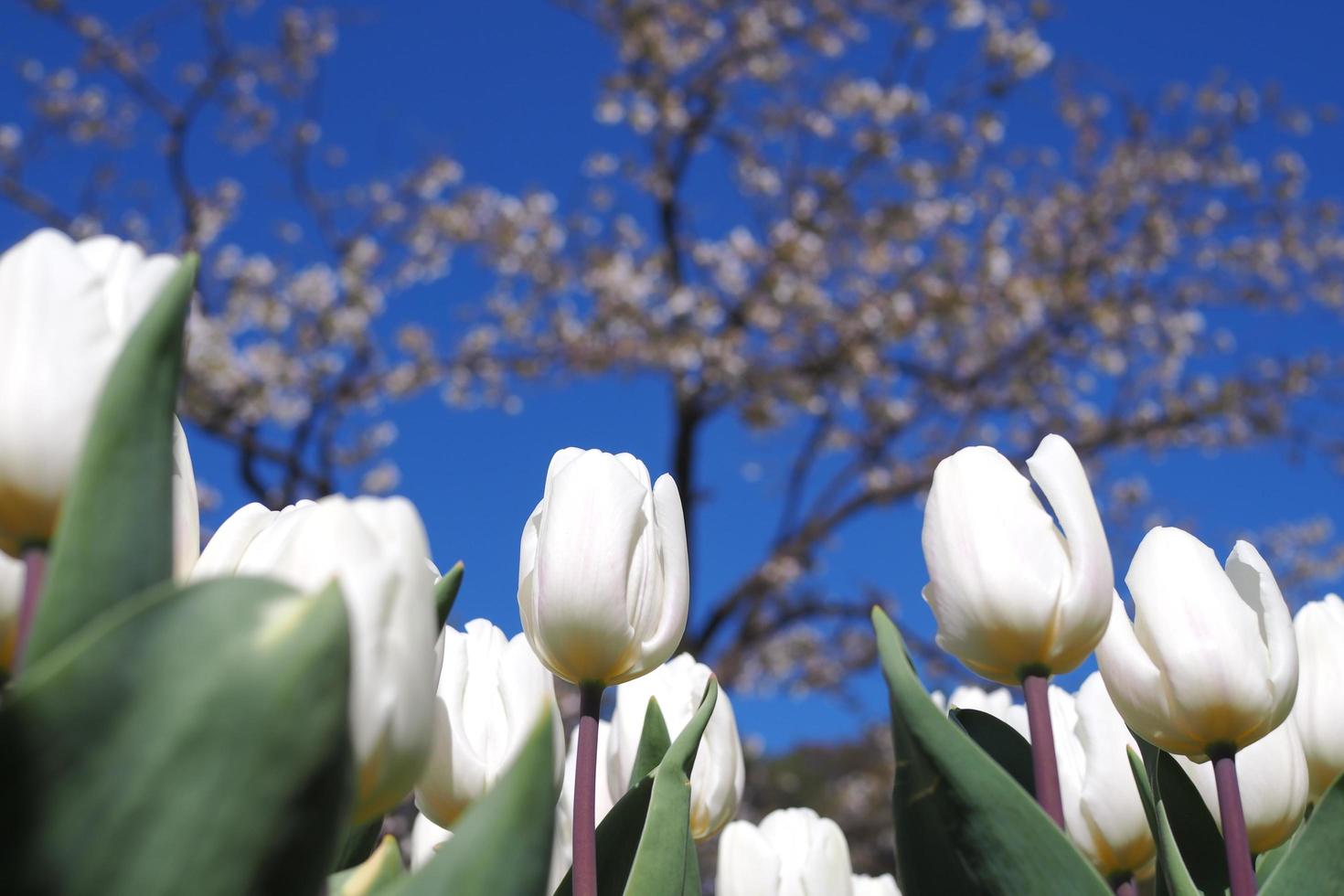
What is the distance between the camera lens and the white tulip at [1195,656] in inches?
30.9

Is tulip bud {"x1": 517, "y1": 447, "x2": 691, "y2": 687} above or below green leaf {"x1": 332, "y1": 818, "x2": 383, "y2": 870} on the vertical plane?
above

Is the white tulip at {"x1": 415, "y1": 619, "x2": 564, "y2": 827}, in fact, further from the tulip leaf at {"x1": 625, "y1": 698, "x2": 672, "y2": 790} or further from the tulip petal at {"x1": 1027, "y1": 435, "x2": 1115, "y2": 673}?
the tulip petal at {"x1": 1027, "y1": 435, "x2": 1115, "y2": 673}

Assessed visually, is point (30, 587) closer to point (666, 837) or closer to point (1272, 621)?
point (666, 837)

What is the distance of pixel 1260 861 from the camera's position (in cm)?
99

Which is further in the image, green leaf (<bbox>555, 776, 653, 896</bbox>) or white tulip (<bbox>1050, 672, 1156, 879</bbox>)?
white tulip (<bbox>1050, 672, 1156, 879</bbox>)

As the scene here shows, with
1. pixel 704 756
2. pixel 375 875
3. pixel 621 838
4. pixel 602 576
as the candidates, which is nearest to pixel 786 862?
pixel 704 756

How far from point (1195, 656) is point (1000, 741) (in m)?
0.18

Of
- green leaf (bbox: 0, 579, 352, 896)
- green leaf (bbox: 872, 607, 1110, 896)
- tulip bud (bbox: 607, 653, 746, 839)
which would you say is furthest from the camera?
tulip bud (bbox: 607, 653, 746, 839)

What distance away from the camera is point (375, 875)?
1.69 feet

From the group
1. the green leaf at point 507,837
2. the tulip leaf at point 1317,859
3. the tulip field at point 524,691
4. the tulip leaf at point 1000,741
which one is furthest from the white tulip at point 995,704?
the green leaf at point 507,837

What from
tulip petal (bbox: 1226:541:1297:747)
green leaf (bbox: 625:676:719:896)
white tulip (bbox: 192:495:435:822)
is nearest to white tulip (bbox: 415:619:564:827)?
green leaf (bbox: 625:676:719:896)

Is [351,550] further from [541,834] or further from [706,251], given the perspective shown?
[706,251]

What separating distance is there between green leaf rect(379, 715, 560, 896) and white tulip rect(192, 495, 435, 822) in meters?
0.03

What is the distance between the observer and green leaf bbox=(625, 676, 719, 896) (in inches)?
26.9
